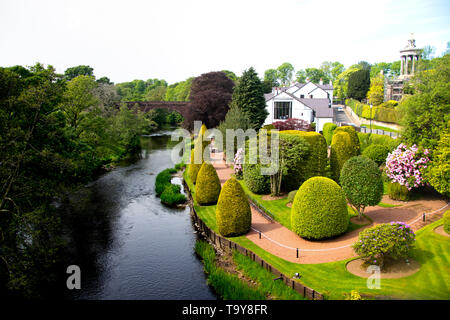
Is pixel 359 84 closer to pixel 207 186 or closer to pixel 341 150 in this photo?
pixel 341 150

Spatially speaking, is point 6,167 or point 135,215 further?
point 135,215

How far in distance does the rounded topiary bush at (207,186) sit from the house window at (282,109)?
36.2 m

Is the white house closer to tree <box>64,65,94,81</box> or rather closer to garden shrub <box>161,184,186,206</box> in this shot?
garden shrub <box>161,184,186,206</box>

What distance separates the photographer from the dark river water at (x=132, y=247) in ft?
58.9

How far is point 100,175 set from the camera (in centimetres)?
4319

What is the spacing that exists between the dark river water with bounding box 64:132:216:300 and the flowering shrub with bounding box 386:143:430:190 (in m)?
14.7

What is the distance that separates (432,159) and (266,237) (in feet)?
40.6

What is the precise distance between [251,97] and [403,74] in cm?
5675

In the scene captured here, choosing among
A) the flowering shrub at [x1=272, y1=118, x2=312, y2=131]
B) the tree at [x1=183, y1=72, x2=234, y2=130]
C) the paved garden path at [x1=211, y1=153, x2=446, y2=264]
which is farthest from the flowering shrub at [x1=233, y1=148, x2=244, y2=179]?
the tree at [x1=183, y1=72, x2=234, y2=130]

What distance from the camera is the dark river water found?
1794cm

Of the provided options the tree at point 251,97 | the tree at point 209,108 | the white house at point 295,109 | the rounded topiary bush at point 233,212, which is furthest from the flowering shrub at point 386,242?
the tree at point 209,108

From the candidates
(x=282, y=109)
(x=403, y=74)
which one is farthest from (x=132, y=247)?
(x=403, y=74)
